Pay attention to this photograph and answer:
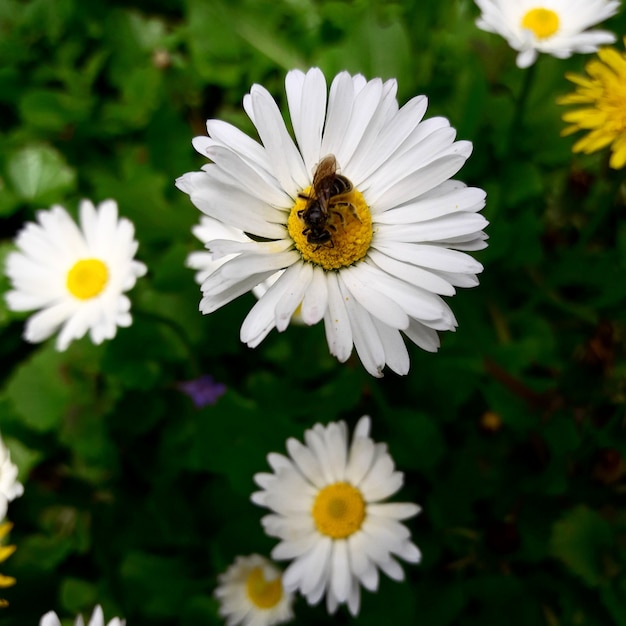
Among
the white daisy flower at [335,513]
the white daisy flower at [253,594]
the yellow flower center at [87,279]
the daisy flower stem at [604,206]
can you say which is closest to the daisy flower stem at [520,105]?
the daisy flower stem at [604,206]

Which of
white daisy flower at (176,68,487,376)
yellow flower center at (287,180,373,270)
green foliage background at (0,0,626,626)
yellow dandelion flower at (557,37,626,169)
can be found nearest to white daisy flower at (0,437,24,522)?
green foliage background at (0,0,626,626)

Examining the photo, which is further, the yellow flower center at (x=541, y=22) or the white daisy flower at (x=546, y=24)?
the yellow flower center at (x=541, y=22)

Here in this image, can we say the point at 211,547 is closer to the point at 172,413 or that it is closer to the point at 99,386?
the point at 172,413

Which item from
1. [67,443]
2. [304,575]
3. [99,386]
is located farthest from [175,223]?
[304,575]

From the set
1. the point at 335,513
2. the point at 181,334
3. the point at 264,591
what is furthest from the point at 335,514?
the point at 181,334

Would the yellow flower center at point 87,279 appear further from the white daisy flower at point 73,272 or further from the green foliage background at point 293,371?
the green foliage background at point 293,371

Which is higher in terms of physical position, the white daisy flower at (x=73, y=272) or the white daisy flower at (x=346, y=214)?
the white daisy flower at (x=73, y=272)

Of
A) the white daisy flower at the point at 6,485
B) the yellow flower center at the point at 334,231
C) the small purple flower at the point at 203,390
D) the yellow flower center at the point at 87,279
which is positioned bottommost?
the white daisy flower at the point at 6,485

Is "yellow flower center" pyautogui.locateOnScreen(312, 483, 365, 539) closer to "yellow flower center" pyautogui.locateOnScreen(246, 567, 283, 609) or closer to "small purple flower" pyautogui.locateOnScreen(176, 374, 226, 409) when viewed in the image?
"yellow flower center" pyautogui.locateOnScreen(246, 567, 283, 609)
